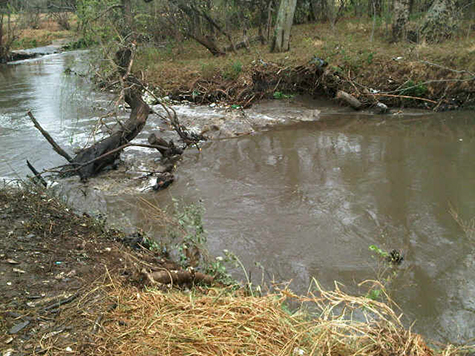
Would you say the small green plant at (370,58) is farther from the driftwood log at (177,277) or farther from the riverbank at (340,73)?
the driftwood log at (177,277)

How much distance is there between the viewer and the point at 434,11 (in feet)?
37.4

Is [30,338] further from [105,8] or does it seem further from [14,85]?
[14,85]

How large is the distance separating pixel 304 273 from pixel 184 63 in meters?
10.6

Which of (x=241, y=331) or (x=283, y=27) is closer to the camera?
(x=241, y=331)

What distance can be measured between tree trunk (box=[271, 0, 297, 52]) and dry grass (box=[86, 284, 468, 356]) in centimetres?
1112

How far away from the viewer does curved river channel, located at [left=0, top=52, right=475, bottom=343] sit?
4102 mm

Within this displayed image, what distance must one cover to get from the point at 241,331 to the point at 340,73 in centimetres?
925

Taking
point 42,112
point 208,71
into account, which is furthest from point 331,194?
point 42,112

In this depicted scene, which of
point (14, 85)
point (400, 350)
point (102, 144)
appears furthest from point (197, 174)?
point (14, 85)

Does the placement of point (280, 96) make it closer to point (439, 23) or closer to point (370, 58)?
point (370, 58)

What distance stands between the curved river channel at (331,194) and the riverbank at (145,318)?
82 centimetres

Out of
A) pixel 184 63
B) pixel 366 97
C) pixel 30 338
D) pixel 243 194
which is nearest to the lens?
pixel 30 338

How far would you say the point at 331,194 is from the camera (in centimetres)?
588

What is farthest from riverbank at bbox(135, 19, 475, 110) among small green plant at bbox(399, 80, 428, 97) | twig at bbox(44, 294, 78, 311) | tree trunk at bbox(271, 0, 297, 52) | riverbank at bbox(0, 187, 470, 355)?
twig at bbox(44, 294, 78, 311)
